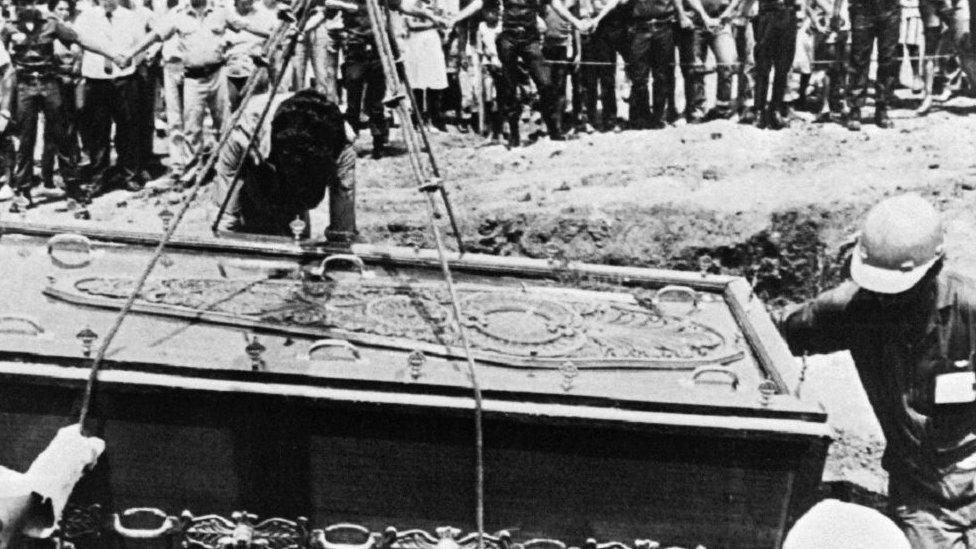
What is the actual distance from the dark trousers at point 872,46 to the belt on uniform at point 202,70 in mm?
5478

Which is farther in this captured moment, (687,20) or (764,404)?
(687,20)

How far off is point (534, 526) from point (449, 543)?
0.52 meters

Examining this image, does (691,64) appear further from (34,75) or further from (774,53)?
(34,75)

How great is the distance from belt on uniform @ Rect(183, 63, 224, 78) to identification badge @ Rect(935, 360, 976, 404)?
23.3 ft

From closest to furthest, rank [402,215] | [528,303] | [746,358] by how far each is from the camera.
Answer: [746,358] → [528,303] → [402,215]

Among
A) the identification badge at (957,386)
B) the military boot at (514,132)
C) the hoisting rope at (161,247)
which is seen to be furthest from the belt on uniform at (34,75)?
the identification badge at (957,386)

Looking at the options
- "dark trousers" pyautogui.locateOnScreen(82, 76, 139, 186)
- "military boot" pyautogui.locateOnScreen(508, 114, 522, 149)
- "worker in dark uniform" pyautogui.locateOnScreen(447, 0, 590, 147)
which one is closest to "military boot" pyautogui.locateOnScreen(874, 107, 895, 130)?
"worker in dark uniform" pyautogui.locateOnScreen(447, 0, 590, 147)

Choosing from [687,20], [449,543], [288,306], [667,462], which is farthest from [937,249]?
[687,20]

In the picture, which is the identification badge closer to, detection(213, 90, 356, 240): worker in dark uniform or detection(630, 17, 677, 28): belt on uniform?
detection(213, 90, 356, 240): worker in dark uniform

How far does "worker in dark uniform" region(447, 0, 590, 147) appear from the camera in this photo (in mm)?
10484

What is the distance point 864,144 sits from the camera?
32.5 feet

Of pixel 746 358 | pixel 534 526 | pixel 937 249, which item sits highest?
pixel 937 249

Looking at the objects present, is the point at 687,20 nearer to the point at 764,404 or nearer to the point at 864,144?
the point at 864,144

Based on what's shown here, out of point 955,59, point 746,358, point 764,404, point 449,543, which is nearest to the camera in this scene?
point 449,543
